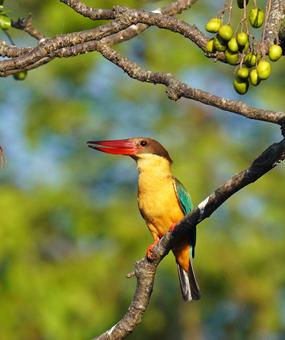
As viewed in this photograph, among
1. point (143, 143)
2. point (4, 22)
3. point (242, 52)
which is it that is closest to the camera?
point (242, 52)

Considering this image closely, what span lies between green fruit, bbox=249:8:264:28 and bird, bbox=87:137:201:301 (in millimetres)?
2049

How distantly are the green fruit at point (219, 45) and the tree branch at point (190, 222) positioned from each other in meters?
0.48

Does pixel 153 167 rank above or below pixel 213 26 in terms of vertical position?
below

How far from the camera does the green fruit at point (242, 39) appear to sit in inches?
142

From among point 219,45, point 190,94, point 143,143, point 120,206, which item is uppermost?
point 219,45

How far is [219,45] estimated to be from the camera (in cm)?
369

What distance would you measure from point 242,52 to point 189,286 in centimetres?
265

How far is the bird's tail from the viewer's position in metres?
6.03

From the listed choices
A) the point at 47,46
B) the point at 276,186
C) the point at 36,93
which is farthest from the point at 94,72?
the point at 47,46

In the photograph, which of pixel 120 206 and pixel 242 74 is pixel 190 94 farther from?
pixel 120 206

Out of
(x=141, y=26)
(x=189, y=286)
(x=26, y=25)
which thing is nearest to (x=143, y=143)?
(x=189, y=286)

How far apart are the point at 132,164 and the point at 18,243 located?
1782 millimetres

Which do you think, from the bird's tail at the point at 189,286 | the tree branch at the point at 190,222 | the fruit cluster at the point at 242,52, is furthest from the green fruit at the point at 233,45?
the bird's tail at the point at 189,286

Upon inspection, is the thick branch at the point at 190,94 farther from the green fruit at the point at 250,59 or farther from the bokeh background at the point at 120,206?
the bokeh background at the point at 120,206
